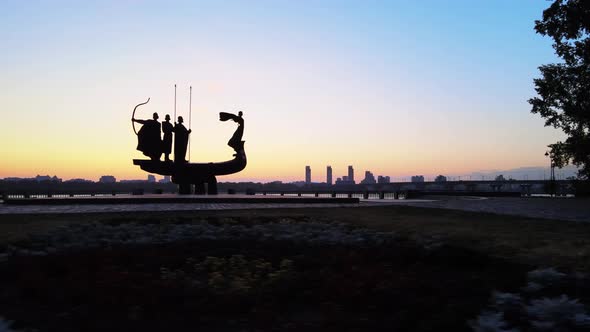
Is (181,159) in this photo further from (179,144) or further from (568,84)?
(568,84)

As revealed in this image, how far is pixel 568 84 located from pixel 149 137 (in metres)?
21.6

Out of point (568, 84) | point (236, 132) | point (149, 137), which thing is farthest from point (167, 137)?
point (568, 84)

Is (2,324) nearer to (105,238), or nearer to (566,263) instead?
(105,238)

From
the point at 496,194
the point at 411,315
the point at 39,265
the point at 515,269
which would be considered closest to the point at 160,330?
the point at 411,315

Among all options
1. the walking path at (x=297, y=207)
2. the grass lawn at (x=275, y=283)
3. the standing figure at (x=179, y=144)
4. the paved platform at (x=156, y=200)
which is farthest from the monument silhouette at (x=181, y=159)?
the grass lawn at (x=275, y=283)

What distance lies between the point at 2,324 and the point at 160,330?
1.14 m

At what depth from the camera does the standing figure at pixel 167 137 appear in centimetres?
2833

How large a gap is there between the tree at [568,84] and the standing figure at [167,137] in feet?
64.0

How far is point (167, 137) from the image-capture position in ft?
93.1

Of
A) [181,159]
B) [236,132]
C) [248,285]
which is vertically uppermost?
[236,132]

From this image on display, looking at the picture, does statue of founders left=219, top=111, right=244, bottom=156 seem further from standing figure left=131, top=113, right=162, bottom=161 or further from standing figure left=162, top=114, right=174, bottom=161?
standing figure left=131, top=113, right=162, bottom=161

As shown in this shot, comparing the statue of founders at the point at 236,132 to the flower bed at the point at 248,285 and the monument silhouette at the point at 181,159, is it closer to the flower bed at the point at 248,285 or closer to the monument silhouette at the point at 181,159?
the monument silhouette at the point at 181,159

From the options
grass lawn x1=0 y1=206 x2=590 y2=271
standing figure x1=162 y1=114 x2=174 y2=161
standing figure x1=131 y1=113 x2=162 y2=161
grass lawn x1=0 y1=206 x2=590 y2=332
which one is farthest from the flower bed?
standing figure x1=162 y1=114 x2=174 y2=161

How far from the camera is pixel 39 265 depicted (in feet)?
19.9
